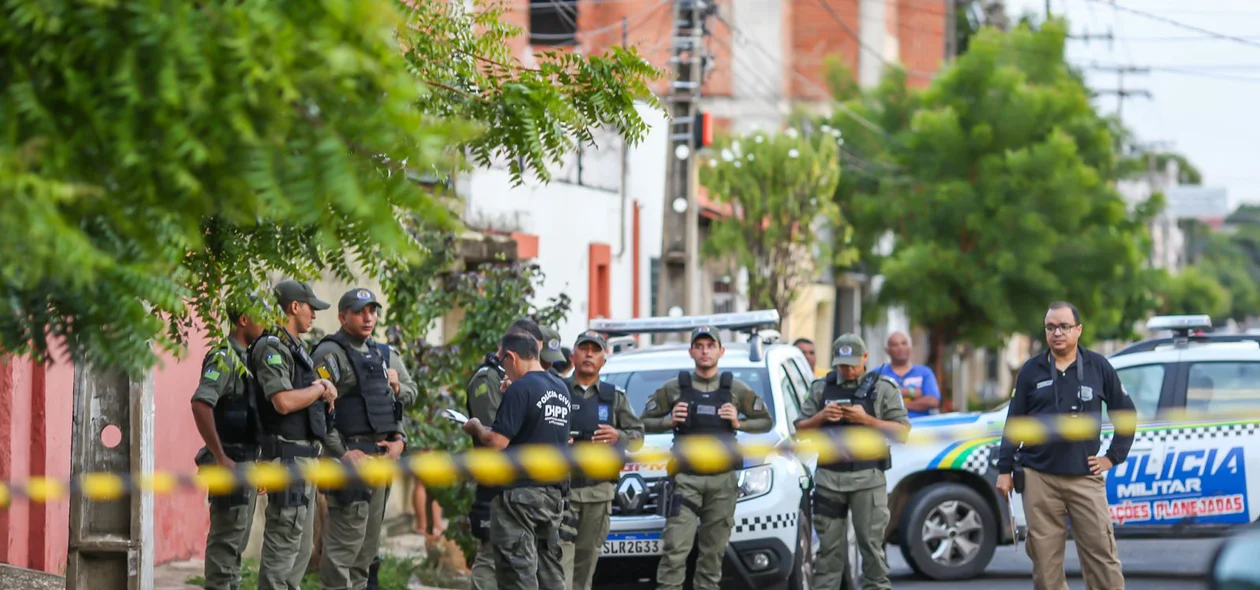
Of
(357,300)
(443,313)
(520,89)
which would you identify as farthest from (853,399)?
(520,89)

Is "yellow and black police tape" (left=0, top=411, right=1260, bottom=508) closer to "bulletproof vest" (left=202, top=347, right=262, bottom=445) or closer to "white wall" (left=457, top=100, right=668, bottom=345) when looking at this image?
"bulletproof vest" (left=202, top=347, right=262, bottom=445)

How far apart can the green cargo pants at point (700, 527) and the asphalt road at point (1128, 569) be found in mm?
1207

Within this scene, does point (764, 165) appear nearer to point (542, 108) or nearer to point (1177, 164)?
point (542, 108)

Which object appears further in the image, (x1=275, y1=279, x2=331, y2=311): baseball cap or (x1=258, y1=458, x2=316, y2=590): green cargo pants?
(x1=275, y1=279, x2=331, y2=311): baseball cap

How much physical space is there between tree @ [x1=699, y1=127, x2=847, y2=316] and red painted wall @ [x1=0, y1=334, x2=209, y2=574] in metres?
14.3

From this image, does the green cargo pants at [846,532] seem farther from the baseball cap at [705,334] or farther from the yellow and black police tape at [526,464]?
the baseball cap at [705,334]

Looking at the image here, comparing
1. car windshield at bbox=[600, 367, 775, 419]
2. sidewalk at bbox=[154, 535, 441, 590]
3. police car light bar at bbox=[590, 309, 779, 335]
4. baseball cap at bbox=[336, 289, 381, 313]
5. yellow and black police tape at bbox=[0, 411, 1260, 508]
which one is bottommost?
sidewalk at bbox=[154, 535, 441, 590]

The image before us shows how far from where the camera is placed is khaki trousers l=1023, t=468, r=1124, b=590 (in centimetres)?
905

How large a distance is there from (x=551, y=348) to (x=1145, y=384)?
505 centimetres

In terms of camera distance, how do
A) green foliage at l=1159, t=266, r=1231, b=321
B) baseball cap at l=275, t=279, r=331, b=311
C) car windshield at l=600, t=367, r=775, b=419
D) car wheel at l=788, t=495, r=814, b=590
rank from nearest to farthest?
baseball cap at l=275, t=279, r=331, b=311
car wheel at l=788, t=495, r=814, b=590
car windshield at l=600, t=367, r=775, b=419
green foliage at l=1159, t=266, r=1231, b=321

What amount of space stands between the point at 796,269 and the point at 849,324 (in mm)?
14399

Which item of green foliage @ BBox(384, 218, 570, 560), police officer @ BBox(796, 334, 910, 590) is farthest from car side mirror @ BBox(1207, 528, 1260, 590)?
green foliage @ BBox(384, 218, 570, 560)

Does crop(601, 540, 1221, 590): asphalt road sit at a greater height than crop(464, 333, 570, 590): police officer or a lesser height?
lesser

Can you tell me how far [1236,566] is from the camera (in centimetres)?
354
